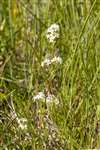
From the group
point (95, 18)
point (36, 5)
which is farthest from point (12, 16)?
point (95, 18)

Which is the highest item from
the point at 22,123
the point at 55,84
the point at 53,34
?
the point at 53,34

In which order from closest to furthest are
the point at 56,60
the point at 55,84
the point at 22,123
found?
the point at 22,123 < the point at 56,60 < the point at 55,84

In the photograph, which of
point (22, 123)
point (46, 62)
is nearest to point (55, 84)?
point (46, 62)

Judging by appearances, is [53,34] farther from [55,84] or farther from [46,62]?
[55,84]

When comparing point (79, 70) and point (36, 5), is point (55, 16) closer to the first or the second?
point (36, 5)

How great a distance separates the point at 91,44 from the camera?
98.4 inches

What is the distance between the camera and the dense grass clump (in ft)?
7.33

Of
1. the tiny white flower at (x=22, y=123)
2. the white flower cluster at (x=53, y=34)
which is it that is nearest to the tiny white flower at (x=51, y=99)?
the tiny white flower at (x=22, y=123)

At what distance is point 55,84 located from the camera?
2627mm

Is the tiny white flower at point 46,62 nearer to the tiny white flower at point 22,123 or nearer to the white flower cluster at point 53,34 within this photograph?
the white flower cluster at point 53,34

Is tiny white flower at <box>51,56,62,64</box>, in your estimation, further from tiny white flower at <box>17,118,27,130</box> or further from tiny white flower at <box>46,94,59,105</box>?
tiny white flower at <box>17,118,27,130</box>

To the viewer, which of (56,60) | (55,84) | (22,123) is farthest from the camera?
(55,84)

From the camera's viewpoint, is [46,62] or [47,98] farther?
[46,62]

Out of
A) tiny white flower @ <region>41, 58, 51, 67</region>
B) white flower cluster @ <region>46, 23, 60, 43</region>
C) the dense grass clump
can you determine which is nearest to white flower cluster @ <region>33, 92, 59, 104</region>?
the dense grass clump
